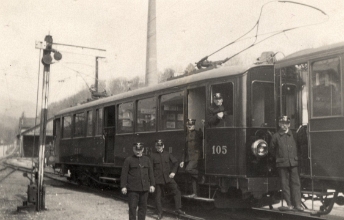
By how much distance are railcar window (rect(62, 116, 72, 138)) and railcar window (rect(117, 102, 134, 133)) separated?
4.90 m

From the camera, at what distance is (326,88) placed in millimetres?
7234

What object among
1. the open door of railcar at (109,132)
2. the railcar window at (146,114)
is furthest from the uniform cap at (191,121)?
the open door of railcar at (109,132)

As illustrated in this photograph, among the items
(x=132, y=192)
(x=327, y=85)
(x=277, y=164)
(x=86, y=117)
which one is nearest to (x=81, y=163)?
(x=86, y=117)

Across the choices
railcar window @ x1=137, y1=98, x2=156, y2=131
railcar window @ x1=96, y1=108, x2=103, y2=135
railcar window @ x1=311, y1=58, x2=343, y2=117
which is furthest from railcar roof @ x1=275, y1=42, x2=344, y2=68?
railcar window @ x1=96, y1=108, x2=103, y2=135

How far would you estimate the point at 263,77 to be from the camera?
8680 millimetres

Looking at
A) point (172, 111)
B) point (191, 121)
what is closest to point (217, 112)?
point (191, 121)

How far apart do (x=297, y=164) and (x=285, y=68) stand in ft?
6.52

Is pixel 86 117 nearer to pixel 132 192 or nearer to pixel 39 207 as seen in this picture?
pixel 39 207

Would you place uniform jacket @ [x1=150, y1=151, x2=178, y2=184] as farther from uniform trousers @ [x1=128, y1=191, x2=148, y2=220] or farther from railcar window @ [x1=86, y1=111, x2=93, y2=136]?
railcar window @ [x1=86, y1=111, x2=93, y2=136]

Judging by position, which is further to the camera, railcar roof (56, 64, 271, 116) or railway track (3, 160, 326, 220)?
railway track (3, 160, 326, 220)

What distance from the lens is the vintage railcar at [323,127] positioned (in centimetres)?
692

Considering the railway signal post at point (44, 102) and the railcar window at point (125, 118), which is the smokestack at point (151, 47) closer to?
the railcar window at point (125, 118)

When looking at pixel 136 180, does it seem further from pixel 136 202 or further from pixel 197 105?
pixel 197 105

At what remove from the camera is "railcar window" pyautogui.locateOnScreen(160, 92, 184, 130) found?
9.97 metres
